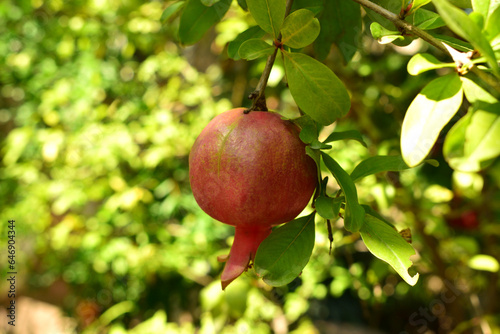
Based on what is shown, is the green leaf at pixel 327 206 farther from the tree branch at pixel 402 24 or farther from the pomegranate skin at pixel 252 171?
the tree branch at pixel 402 24

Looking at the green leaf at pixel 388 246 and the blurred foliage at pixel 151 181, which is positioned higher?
the green leaf at pixel 388 246

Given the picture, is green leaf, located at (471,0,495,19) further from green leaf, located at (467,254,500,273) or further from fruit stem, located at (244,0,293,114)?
green leaf, located at (467,254,500,273)

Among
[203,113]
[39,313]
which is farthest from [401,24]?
[39,313]

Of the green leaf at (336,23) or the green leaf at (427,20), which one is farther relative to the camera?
the green leaf at (336,23)

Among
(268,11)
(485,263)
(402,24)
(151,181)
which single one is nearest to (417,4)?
(402,24)

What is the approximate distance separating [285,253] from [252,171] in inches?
3.3

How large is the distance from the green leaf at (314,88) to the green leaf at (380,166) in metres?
0.08

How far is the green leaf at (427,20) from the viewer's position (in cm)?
40

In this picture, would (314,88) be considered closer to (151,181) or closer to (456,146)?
(456,146)

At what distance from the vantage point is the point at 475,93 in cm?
31

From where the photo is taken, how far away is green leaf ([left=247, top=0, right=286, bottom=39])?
0.39 meters

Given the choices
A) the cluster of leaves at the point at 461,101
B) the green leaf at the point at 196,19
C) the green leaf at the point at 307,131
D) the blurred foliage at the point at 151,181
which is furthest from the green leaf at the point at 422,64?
the blurred foliage at the point at 151,181

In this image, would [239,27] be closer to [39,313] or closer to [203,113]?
[203,113]

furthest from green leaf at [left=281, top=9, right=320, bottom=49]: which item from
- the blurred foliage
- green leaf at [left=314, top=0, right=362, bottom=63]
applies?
the blurred foliage
